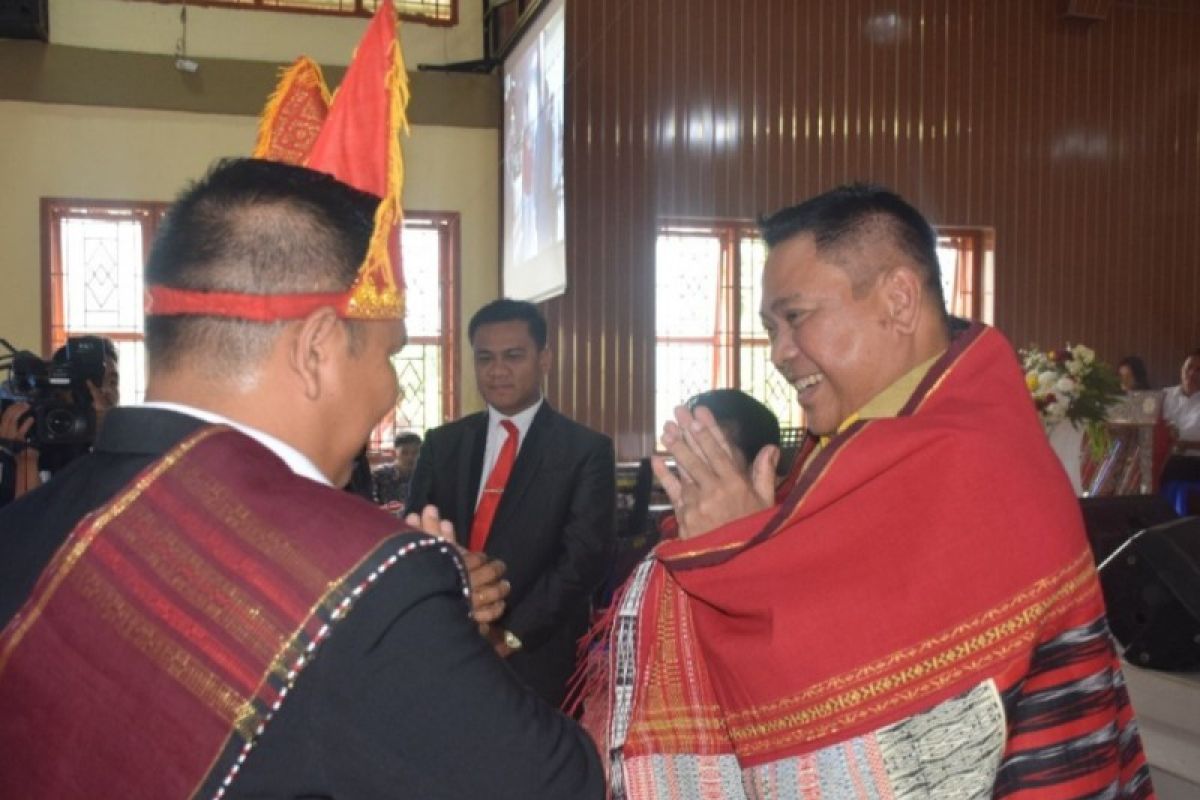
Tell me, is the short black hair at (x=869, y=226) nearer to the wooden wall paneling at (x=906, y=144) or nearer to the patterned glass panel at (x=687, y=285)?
the wooden wall paneling at (x=906, y=144)

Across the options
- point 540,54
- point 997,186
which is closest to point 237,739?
point 540,54

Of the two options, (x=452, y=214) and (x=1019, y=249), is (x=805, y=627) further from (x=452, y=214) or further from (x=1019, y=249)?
(x=1019, y=249)

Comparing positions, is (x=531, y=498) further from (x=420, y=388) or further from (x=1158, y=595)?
(x=420, y=388)

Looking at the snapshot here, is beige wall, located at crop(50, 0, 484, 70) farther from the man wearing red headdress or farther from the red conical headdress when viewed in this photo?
the man wearing red headdress

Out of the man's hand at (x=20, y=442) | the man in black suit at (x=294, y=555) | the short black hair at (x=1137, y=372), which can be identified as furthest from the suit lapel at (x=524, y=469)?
the short black hair at (x=1137, y=372)

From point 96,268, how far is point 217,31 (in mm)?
1682

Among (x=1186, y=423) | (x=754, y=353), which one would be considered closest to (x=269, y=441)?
(x=754, y=353)

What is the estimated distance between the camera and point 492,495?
9.48ft

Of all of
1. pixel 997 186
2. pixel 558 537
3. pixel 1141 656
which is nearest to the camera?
pixel 1141 656

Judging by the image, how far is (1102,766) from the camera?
122 cm

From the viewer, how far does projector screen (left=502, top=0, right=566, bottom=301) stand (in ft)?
18.0

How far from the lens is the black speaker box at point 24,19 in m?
6.33

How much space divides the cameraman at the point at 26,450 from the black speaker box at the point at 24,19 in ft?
14.4

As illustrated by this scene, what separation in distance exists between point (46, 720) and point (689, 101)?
717cm
